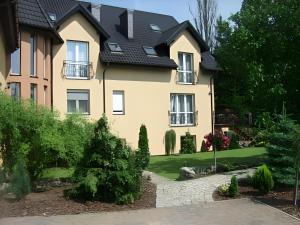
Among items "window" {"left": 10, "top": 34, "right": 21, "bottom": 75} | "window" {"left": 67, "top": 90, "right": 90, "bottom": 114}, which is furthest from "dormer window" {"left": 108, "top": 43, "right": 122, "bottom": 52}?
"window" {"left": 10, "top": 34, "right": 21, "bottom": 75}

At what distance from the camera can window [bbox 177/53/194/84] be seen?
99.0 feet

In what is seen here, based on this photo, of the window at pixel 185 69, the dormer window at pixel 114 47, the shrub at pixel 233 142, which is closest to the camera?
the dormer window at pixel 114 47

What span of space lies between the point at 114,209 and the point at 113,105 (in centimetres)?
1623

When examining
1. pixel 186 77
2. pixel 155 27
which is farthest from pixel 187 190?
pixel 155 27

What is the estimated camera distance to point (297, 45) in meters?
16.7

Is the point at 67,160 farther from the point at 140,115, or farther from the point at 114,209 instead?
the point at 140,115

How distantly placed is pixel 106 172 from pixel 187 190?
9.43 ft

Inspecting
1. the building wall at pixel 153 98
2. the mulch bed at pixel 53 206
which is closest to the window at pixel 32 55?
the building wall at pixel 153 98

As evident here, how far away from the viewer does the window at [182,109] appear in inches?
1172

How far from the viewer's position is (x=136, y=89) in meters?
27.7

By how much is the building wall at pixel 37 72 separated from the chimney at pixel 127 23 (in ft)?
24.6

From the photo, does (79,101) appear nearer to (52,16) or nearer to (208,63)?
(52,16)

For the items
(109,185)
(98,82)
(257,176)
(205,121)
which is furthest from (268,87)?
(205,121)

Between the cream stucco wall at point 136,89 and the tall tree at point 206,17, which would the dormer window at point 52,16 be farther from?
the tall tree at point 206,17
